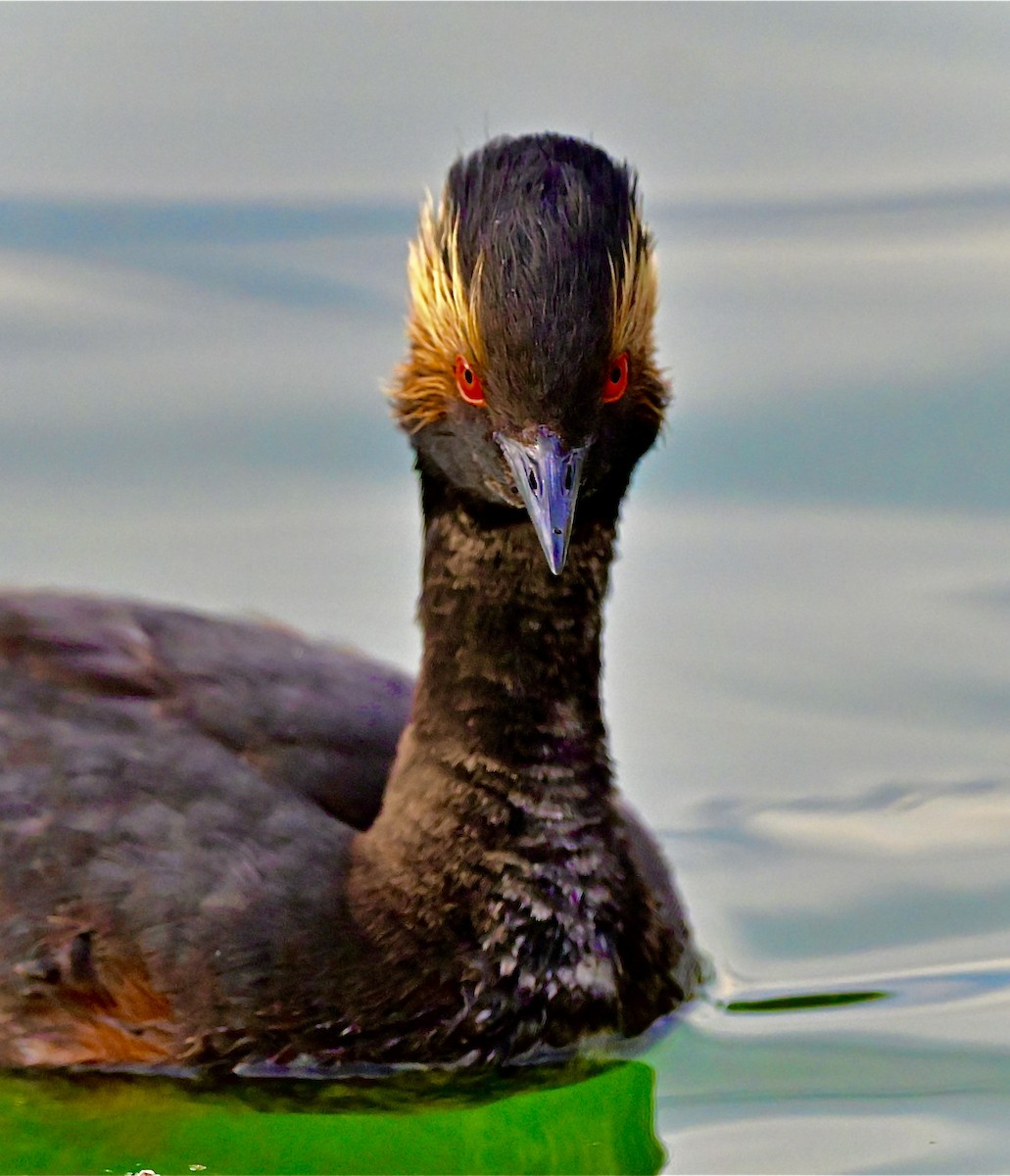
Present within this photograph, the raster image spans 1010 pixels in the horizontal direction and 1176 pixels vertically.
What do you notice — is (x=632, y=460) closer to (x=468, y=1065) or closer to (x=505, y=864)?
(x=505, y=864)

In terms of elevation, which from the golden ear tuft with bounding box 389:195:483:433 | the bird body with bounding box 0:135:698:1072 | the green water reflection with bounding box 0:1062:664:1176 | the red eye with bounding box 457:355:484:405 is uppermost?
the golden ear tuft with bounding box 389:195:483:433

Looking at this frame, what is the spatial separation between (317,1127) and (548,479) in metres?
1.72

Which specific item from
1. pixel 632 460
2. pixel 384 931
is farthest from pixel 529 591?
pixel 384 931

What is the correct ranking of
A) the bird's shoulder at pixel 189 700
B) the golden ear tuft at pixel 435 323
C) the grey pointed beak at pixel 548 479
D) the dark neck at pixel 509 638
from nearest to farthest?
1. the grey pointed beak at pixel 548 479
2. the golden ear tuft at pixel 435 323
3. the dark neck at pixel 509 638
4. the bird's shoulder at pixel 189 700

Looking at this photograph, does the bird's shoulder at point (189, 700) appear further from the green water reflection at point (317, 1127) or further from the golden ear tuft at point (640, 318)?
the golden ear tuft at point (640, 318)

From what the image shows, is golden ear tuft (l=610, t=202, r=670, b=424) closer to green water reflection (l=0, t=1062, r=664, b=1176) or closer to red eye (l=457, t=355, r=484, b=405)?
red eye (l=457, t=355, r=484, b=405)

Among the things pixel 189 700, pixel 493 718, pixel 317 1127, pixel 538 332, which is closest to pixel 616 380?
pixel 538 332

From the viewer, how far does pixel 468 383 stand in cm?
719

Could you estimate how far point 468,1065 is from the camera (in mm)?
7281

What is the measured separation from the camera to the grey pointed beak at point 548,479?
6840mm

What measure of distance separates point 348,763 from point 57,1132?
1.29 metres

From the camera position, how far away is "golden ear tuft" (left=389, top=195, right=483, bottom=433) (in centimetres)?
712

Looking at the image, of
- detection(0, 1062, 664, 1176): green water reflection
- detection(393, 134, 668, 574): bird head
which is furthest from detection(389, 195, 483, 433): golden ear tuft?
detection(0, 1062, 664, 1176): green water reflection

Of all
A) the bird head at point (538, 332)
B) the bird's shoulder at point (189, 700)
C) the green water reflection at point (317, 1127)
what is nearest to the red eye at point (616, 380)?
the bird head at point (538, 332)
